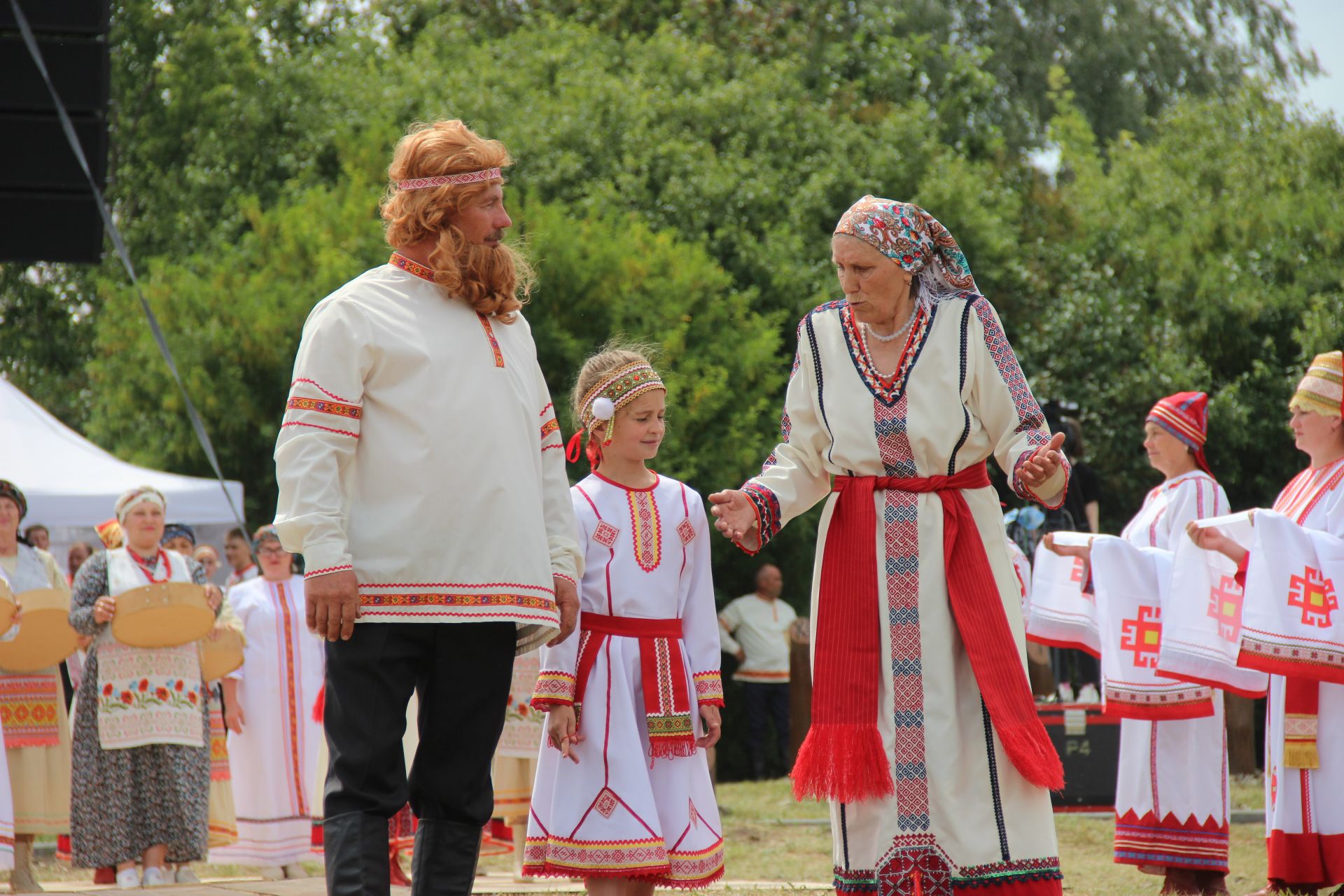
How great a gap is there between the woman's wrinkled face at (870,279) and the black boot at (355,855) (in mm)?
1688

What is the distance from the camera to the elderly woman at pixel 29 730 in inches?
311

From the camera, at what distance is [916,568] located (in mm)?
3984

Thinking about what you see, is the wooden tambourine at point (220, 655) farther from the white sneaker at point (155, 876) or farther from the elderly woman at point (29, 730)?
the white sneaker at point (155, 876)

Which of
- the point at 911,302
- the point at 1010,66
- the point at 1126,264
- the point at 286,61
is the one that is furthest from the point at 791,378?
the point at 1010,66

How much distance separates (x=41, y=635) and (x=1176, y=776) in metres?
Result: 5.02

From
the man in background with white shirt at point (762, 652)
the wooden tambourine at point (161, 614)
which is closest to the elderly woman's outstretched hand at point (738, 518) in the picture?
the wooden tambourine at point (161, 614)

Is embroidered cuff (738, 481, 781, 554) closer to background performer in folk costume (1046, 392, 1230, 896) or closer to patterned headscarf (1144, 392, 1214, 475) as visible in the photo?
background performer in folk costume (1046, 392, 1230, 896)

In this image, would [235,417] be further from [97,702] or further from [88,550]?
[97,702]

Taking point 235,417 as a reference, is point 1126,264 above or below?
above

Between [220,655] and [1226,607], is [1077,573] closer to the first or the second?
[1226,607]

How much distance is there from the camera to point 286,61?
24781 millimetres

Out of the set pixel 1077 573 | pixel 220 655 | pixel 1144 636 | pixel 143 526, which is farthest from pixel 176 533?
pixel 1144 636

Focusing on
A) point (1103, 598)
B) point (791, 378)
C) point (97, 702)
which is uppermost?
point (791, 378)

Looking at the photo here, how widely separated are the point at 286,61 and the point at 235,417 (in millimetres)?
11262
